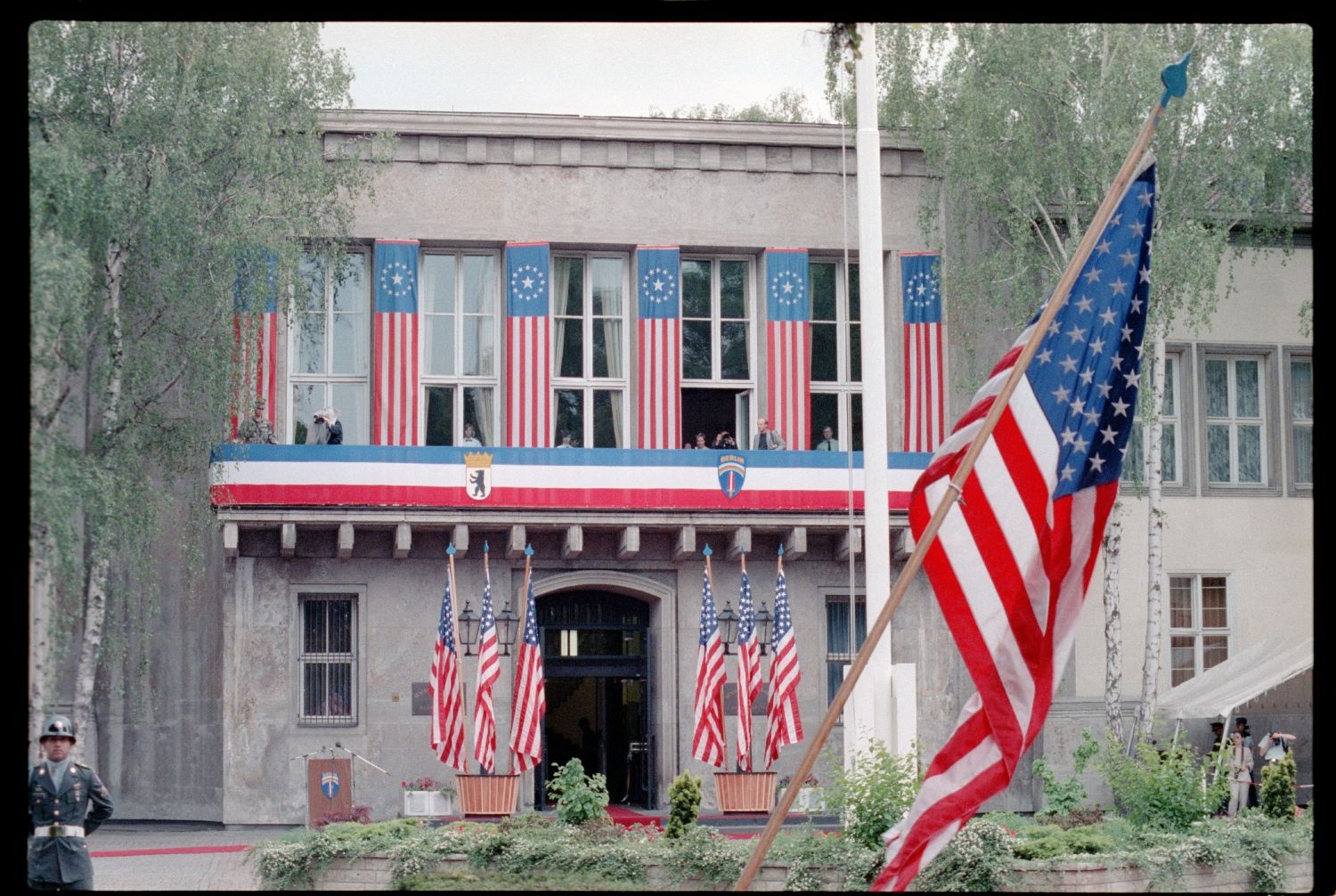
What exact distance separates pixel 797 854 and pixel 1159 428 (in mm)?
13272

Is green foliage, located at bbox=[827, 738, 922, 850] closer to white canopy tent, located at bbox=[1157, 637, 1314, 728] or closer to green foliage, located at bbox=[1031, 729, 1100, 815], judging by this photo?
green foliage, located at bbox=[1031, 729, 1100, 815]

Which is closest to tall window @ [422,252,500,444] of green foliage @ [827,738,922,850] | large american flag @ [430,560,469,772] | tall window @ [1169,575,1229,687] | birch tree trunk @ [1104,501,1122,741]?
large american flag @ [430,560,469,772]

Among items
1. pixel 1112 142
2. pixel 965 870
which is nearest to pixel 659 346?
pixel 1112 142

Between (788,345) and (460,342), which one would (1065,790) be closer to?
(788,345)

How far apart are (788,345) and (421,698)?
801 centimetres

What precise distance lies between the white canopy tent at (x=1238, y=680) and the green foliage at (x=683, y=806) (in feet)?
36.4

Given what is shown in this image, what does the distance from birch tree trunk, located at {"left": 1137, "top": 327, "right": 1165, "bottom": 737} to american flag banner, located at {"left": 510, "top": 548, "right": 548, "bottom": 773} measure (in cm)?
937

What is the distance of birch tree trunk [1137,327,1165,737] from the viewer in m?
26.8

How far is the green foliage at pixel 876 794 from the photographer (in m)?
15.5

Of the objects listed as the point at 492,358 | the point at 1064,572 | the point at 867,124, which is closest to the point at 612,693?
the point at 492,358

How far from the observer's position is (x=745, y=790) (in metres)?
24.8

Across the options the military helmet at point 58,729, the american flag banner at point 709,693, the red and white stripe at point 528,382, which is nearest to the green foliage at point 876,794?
the military helmet at point 58,729

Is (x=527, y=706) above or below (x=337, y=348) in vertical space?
below

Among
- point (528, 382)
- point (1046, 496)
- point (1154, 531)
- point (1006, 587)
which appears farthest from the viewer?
point (528, 382)
